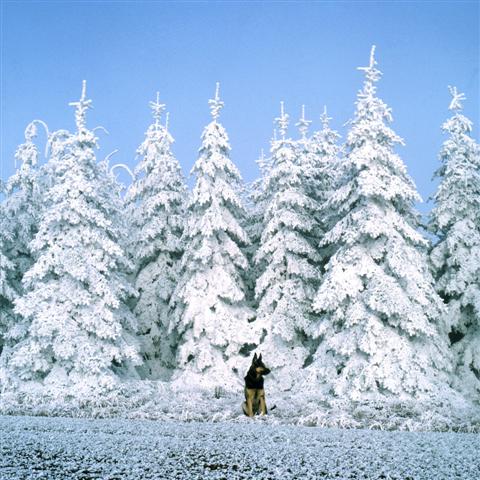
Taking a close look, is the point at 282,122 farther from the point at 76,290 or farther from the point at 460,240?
the point at 76,290

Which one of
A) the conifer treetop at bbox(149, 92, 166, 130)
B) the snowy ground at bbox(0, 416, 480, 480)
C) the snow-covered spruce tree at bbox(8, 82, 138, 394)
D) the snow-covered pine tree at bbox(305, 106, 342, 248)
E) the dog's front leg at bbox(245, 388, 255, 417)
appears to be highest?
the conifer treetop at bbox(149, 92, 166, 130)

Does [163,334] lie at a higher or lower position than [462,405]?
higher

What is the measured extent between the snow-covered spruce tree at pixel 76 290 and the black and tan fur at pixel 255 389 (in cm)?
707

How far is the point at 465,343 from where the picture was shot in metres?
26.3

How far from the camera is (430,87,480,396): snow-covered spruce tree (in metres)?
25.7

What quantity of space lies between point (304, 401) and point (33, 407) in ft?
34.1

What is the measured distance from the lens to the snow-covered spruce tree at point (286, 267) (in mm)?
26922

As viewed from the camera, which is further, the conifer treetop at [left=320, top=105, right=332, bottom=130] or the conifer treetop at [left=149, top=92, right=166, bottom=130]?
the conifer treetop at [left=320, top=105, right=332, bottom=130]

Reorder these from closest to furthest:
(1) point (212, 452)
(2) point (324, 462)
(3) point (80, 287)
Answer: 1. (2) point (324, 462)
2. (1) point (212, 452)
3. (3) point (80, 287)

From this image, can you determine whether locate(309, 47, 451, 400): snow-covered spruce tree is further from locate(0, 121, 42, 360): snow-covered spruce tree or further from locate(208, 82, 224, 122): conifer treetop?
locate(0, 121, 42, 360): snow-covered spruce tree

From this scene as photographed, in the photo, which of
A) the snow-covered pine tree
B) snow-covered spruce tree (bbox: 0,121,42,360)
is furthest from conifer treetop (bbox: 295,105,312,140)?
snow-covered spruce tree (bbox: 0,121,42,360)

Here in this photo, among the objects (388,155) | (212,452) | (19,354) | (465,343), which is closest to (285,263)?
(388,155)

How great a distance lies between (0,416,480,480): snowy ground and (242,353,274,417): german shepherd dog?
7.71 feet

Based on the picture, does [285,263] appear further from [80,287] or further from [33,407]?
[33,407]
